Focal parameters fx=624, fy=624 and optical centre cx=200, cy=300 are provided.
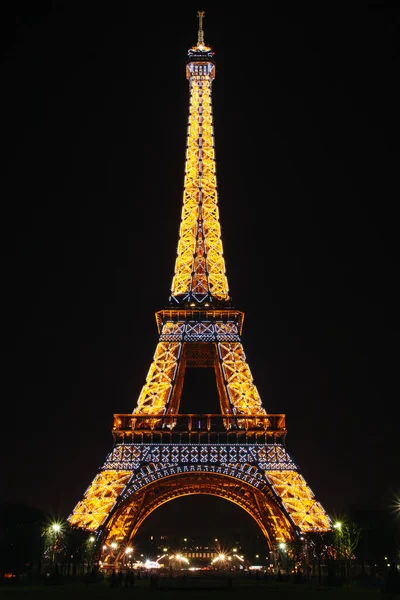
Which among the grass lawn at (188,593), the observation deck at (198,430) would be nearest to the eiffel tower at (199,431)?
the observation deck at (198,430)

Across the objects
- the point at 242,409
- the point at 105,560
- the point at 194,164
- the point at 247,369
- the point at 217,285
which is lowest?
the point at 105,560

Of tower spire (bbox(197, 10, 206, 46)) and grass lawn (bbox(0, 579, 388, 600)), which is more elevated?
tower spire (bbox(197, 10, 206, 46))

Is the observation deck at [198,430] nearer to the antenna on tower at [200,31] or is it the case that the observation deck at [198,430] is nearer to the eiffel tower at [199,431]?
the eiffel tower at [199,431]

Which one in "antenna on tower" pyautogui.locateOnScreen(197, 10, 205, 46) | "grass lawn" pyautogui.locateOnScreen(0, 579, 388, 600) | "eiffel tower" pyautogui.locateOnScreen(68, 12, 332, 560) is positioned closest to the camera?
"grass lawn" pyautogui.locateOnScreen(0, 579, 388, 600)

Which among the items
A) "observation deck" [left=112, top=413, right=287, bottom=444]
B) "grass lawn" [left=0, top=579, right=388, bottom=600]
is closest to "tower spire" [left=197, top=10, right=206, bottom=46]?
"observation deck" [left=112, top=413, right=287, bottom=444]

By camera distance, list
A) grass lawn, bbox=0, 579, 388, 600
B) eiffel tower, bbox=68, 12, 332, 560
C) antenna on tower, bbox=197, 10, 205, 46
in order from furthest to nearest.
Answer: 1. antenna on tower, bbox=197, 10, 205, 46
2. eiffel tower, bbox=68, 12, 332, 560
3. grass lawn, bbox=0, 579, 388, 600

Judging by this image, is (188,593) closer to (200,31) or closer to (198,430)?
(198,430)

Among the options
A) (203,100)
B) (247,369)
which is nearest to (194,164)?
(203,100)

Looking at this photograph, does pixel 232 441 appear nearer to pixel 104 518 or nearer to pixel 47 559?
pixel 104 518

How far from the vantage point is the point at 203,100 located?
216ft

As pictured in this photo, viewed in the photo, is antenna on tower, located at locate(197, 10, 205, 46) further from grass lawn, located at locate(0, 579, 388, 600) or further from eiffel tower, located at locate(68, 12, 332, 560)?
grass lawn, located at locate(0, 579, 388, 600)

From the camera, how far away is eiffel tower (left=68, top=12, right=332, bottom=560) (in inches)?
1780

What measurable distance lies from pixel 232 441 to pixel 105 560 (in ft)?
59.5

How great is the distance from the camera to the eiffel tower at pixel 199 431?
148 ft
